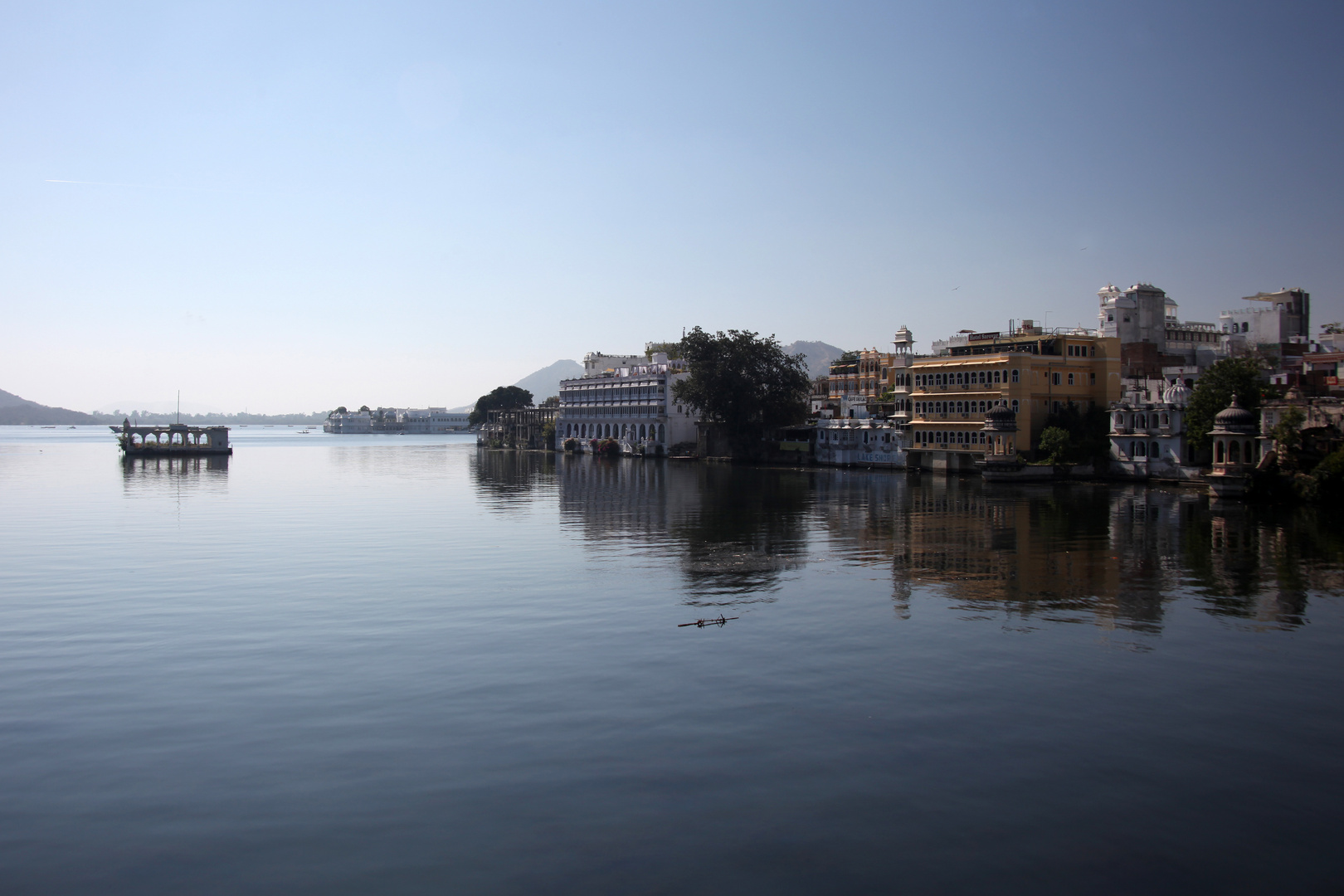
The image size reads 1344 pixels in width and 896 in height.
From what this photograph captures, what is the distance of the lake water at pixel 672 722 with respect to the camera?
32.2ft

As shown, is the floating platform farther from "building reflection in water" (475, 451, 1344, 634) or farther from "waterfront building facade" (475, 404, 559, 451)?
"building reflection in water" (475, 451, 1344, 634)

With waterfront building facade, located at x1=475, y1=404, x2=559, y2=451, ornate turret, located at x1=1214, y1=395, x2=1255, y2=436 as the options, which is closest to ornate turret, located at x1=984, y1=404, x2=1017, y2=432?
ornate turret, located at x1=1214, y1=395, x2=1255, y2=436

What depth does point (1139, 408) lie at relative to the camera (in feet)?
202

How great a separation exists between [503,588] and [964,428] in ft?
179

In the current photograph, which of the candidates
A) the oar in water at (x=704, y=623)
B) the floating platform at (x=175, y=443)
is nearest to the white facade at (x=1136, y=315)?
the oar in water at (x=704, y=623)

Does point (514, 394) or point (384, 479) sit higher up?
point (514, 394)

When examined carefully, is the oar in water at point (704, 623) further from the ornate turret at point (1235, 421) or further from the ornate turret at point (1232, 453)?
the ornate turret at point (1235, 421)

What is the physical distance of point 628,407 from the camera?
400 feet

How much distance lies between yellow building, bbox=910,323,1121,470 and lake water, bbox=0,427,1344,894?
37078 mm

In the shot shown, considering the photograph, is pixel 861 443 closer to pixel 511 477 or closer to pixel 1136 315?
pixel 1136 315

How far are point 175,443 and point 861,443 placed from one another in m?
84.4

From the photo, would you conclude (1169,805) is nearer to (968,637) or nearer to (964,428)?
(968,637)

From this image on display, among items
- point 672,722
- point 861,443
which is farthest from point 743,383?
point 672,722

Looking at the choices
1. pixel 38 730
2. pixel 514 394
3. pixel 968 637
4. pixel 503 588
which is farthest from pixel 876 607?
pixel 514 394
